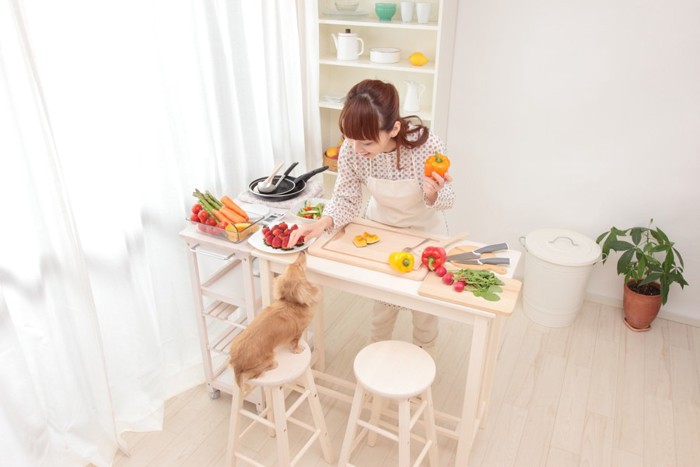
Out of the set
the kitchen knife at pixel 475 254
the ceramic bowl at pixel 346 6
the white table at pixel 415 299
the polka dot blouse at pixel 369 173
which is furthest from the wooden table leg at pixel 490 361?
the ceramic bowl at pixel 346 6

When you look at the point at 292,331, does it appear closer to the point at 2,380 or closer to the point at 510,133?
the point at 2,380

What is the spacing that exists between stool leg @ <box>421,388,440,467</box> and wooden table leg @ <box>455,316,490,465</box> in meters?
0.09

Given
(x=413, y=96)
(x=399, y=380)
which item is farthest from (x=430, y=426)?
(x=413, y=96)

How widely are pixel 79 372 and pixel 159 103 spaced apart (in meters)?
1.14

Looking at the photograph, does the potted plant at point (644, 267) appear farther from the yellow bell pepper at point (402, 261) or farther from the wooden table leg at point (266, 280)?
the wooden table leg at point (266, 280)

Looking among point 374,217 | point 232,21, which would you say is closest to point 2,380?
point 374,217

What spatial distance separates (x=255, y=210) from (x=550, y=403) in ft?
5.45

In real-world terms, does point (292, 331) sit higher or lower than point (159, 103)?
lower

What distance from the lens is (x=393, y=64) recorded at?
3.03 m

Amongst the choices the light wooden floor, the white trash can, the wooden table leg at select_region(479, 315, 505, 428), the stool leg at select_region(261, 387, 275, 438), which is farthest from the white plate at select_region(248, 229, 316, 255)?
the white trash can

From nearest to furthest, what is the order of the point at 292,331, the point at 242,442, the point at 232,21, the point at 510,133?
the point at 292,331, the point at 242,442, the point at 232,21, the point at 510,133

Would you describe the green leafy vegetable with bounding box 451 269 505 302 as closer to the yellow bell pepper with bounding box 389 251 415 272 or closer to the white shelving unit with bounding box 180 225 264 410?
the yellow bell pepper with bounding box 389 251 415 272

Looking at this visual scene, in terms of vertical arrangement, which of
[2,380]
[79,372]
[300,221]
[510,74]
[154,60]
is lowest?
[79,372]

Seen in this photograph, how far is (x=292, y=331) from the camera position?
1.87 m
